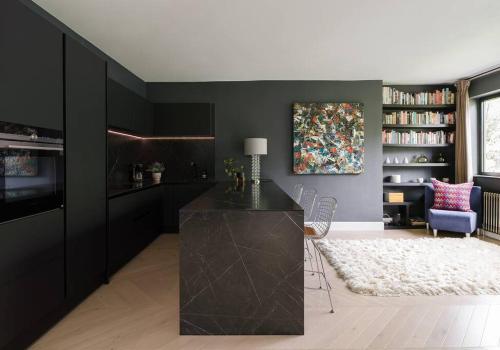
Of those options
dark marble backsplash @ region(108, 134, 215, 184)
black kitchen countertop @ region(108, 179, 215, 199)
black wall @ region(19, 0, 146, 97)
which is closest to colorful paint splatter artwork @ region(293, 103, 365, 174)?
dark marble backsplash @ region(108, 134, 215, 184)

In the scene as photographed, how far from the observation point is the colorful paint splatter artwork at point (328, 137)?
211 inches

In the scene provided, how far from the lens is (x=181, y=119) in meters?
5.25

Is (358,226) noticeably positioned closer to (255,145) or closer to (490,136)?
(255,145)

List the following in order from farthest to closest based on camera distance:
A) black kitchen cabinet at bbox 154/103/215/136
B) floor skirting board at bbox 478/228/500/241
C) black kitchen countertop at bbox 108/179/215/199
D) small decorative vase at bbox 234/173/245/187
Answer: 1. black kitchen cabinet at bbox 154/103/215/136
2. floor skirting board at bbox 478/228/500/241
3. small decorative vase at bbox 234/173/245/187
4. black kitchen countertop at bbox 108/179/215/199

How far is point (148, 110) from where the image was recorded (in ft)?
16.5

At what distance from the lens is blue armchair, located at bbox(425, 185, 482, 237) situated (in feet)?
15.5

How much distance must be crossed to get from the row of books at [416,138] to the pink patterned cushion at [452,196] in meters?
0.93

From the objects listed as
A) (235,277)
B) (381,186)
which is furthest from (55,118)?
(381,186)

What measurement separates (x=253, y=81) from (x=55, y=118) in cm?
375

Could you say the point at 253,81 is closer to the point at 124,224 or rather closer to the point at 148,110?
the point at 148,110

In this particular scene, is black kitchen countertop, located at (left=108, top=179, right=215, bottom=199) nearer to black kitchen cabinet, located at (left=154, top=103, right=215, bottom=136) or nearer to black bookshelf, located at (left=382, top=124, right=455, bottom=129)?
black kitchen cabinet, located at (left=154, top=103, right=215, bottom=136)

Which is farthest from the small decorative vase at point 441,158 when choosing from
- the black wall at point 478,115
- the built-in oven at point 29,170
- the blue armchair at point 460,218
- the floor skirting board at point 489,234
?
the built-in oven at point 29,170

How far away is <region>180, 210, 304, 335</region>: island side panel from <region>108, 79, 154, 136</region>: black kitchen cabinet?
225 cm

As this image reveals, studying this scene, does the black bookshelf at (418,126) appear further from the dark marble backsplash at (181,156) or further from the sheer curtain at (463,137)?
the dark marble backsplash at (181,156)
